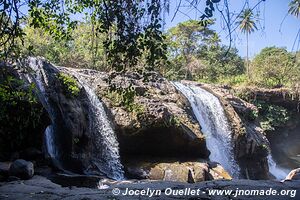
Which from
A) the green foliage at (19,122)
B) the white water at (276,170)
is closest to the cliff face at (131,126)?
the green foliage at (19,122)

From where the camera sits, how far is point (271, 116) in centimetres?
2409

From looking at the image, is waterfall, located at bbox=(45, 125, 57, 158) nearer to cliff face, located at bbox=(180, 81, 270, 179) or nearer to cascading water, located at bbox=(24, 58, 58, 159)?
cascading water, located at bbox=(24, 58, 58, 159)

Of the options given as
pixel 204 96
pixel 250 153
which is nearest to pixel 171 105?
pixel 204 96

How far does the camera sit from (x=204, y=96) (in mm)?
18656

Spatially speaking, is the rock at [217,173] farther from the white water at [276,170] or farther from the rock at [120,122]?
the white water at [276,170]

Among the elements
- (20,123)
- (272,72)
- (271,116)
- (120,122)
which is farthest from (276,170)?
(20,123)

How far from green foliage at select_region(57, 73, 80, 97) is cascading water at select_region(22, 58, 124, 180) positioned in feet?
1.43

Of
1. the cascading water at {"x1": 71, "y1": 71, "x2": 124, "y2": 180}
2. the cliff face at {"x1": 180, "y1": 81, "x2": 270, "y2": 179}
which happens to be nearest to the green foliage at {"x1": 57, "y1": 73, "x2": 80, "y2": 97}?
the cascading water at {"x1": 71, "y1": 71, "x2": 124, "y2": 180}

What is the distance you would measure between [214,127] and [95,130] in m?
7.44

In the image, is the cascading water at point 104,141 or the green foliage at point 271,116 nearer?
the cascading water at point 104,141

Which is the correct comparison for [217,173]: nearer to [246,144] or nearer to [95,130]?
[95,130]

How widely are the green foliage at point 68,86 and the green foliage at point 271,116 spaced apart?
55.5 ft

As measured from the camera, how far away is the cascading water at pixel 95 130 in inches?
420

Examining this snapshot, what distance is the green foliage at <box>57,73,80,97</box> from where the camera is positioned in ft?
37.3
